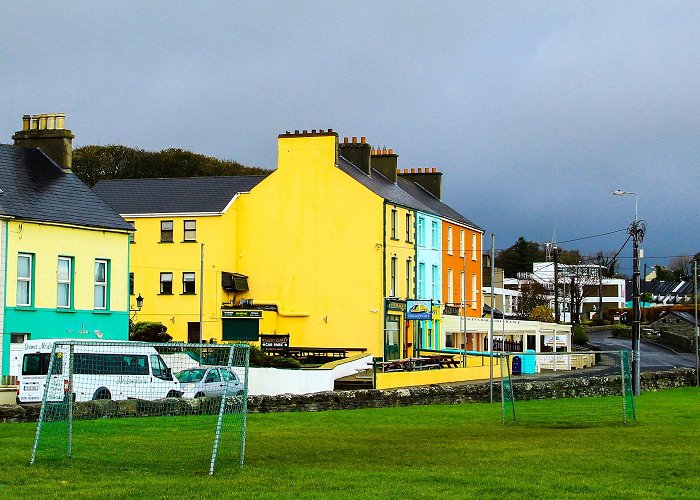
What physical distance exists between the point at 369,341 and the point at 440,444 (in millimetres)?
40136

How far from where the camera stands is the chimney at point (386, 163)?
7194 centimetres

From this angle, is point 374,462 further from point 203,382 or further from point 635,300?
point 635,300

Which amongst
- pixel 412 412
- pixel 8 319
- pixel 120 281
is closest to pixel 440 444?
pixel 412 412

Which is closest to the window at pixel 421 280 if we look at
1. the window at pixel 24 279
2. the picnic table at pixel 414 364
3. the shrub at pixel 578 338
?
the picnic table at pixel 414 364

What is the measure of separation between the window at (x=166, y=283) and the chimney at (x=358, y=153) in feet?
41.8

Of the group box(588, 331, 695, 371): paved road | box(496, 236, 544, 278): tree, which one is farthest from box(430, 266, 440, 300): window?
box(496, 236, 544, 278): tree

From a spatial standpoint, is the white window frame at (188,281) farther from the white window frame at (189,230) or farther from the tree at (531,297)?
the tree at (531,297)

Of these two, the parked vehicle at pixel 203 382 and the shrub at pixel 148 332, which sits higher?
the shrub at pixel 148 332

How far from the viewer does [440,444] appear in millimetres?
21484

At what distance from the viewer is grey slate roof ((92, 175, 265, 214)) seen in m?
63.9

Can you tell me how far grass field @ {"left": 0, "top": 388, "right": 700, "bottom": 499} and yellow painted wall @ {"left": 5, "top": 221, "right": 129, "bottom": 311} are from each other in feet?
52.0

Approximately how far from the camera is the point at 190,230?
2490 inches

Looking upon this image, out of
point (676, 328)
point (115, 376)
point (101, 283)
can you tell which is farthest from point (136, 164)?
point (115, 376)

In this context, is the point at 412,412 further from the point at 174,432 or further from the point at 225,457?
the point at 225,457
